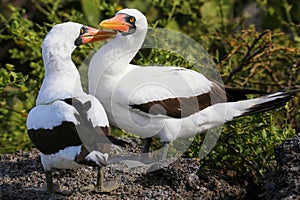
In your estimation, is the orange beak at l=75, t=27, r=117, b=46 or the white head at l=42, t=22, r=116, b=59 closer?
the white head at l=42, t=22, r=116, b=59

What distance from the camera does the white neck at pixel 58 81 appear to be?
3.54m

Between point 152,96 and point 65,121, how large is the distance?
806 mm

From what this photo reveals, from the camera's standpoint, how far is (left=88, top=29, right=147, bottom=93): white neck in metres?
4.03

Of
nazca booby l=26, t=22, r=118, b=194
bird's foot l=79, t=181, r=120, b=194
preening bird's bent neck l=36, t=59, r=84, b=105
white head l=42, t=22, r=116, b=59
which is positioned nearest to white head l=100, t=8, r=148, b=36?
white head l=42, t=22, r=116, b=59

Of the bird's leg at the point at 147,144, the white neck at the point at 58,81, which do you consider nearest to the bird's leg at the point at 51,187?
the white neck at the point at 58,81

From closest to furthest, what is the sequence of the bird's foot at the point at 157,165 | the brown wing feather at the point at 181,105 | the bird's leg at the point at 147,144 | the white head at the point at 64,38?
the white head at the point at 64,38 → the bird's foot at the point at 157,165 → the brown wing feather at the point at 181,105 → the bird's leg at the point at 147,144

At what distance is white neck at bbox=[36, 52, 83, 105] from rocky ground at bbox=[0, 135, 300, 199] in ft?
1.78

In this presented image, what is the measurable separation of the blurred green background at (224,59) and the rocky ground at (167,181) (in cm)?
23

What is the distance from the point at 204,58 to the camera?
534 centimetres

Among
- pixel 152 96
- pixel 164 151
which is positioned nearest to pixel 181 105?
pixel 152 96

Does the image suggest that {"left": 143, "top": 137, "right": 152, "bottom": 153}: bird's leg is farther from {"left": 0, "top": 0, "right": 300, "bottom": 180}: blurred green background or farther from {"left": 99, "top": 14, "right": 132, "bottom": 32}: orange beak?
{"left": 99, "top": 14, "right": 132, "bottom": 32}: orange beak

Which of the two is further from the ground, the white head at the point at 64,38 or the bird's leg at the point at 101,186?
the white head at the point at 64,38

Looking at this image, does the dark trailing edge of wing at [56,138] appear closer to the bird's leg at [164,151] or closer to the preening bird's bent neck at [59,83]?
the preening bird's bent neck at [59,83]

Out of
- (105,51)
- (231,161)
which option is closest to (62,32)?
(105,51)
